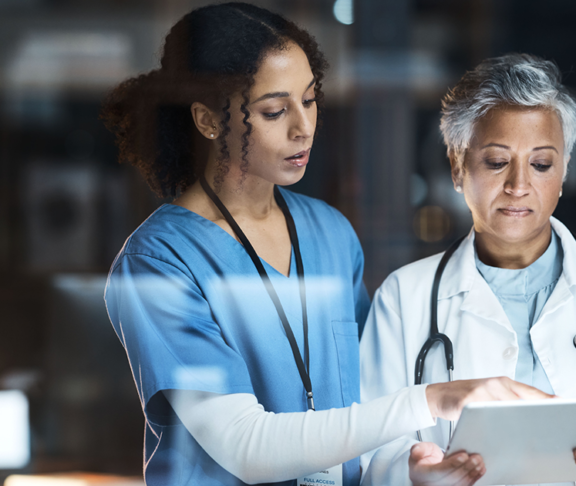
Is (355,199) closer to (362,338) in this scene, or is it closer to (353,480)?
(362,338)

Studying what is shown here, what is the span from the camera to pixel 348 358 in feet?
3.84

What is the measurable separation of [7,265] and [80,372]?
0.27 m

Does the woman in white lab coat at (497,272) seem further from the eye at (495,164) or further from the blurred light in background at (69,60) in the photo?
the blurred light in background at (69,60)

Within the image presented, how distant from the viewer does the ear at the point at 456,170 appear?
1.22m

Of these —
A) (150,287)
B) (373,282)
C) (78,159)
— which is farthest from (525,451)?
(78,159)

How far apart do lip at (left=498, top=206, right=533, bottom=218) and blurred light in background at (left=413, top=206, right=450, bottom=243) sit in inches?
5.6

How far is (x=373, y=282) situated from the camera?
1.28 m

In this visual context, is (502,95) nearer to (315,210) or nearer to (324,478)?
(315,210)

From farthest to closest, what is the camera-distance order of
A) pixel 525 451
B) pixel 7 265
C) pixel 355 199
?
1. pixel 355 199
2. pixel 7 265
3. pixel 525 451

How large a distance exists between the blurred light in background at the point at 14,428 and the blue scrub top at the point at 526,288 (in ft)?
3.40

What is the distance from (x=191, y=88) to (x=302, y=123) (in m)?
0.23

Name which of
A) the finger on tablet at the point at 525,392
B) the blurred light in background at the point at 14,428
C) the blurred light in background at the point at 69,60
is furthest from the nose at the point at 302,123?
the blurred light in background at the point at 14,428

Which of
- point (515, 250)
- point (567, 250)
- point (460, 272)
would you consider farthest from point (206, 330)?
point (567, 250)

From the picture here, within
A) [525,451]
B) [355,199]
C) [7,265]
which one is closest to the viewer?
[525,451]
